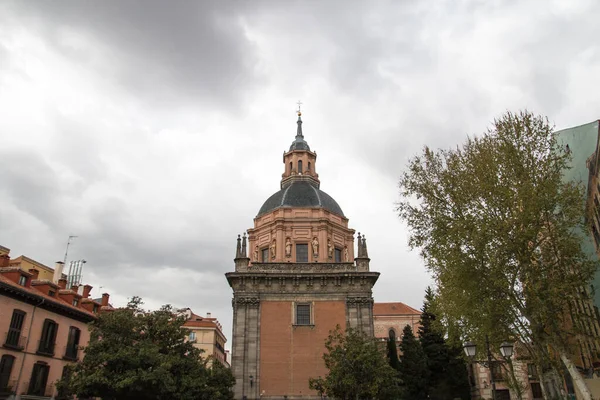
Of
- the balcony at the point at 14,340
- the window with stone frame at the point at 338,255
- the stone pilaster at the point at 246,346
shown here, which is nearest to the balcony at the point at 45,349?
the balcony at the point at 14,340

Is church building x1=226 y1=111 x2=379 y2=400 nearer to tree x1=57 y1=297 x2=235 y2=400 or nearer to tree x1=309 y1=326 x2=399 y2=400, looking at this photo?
tree x1=309 y1=326 x2=399 y2=400

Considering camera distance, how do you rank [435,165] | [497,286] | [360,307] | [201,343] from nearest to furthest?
[497,286] < [435,165] < [360,307] < [201,343]

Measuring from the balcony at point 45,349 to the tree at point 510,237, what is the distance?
19.7 metres

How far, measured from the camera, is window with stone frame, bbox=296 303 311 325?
96.5 feet

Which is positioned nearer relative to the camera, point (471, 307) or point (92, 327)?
point (471, 307)

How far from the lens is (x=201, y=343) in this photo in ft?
178

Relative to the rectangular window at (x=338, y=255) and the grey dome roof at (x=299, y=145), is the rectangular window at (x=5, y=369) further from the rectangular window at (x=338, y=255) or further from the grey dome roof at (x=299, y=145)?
the grey dome roof at (x=299, y=145)

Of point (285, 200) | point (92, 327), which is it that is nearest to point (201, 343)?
point (285, 200)

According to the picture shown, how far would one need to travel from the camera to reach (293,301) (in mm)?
29781

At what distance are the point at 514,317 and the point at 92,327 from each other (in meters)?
15.9

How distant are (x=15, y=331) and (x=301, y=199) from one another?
19.8m

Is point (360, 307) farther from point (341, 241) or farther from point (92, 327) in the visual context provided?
point (92, 327)

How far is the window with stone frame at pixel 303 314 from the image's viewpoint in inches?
1158

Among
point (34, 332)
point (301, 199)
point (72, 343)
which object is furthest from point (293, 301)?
point (34, 332)
